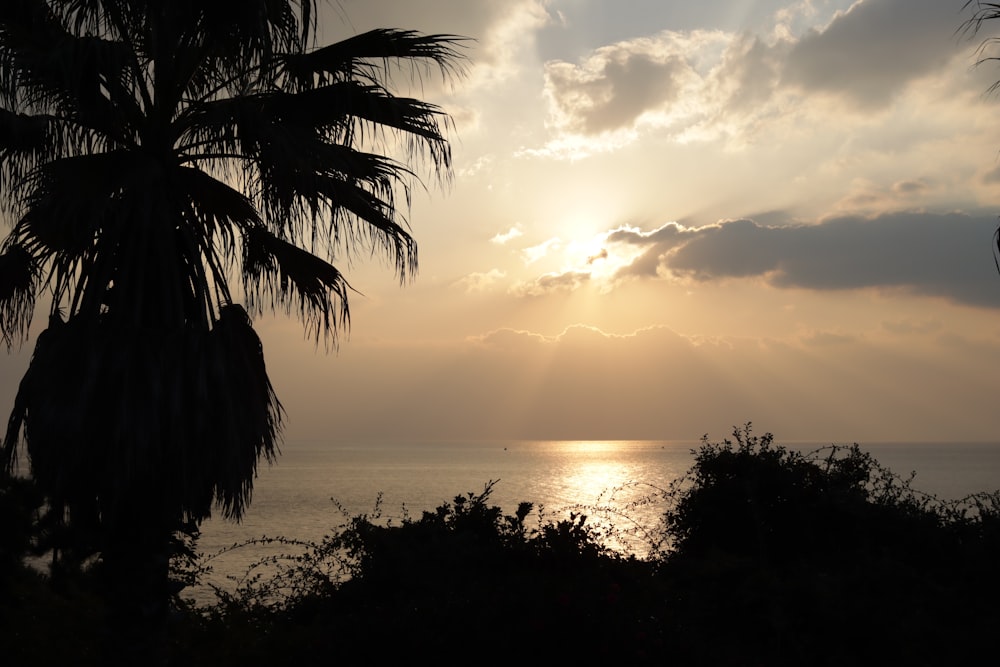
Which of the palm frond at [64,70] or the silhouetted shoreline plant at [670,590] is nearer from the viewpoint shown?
the palm frond at [64,70]

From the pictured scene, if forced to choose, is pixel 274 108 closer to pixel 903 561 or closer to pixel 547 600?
pixel 547 600

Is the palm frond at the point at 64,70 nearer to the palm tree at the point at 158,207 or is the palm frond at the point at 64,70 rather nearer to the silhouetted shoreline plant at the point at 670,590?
the palm tree at the point at 158,207

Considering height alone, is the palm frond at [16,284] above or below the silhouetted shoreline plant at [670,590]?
above

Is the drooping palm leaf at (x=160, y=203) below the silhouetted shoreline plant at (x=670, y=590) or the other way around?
the other way around

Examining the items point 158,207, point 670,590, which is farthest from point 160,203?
point 670,590

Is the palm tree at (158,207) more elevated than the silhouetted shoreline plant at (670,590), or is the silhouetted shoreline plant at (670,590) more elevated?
the palm tree at (158,207)

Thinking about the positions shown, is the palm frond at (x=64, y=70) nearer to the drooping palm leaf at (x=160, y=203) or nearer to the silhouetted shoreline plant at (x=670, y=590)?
the drooping palm leaf at (x=160, y=203)

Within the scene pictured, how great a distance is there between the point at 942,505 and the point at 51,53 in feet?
40.7

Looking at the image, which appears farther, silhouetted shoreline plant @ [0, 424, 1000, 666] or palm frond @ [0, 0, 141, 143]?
A: silhouetted shoreline plant @ [0, 424, 1000, 666]

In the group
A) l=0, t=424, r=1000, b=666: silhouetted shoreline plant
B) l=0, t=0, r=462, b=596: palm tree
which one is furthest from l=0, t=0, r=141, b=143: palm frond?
l=0, t=424, r=1000, b=666: silhouetted shoreline plant

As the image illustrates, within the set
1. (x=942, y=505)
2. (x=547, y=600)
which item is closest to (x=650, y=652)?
(x=547, y=600)

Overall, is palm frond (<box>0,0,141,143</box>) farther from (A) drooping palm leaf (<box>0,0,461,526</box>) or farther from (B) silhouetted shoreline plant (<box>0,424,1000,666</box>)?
(B) silhouetted shoreline plant (<box>0,424,1000,666</box>)

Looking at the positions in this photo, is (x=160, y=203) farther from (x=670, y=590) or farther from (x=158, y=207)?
(x=670, y=590)

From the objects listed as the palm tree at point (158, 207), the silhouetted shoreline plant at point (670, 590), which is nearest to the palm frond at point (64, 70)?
the palm tree at point (158, 207)
